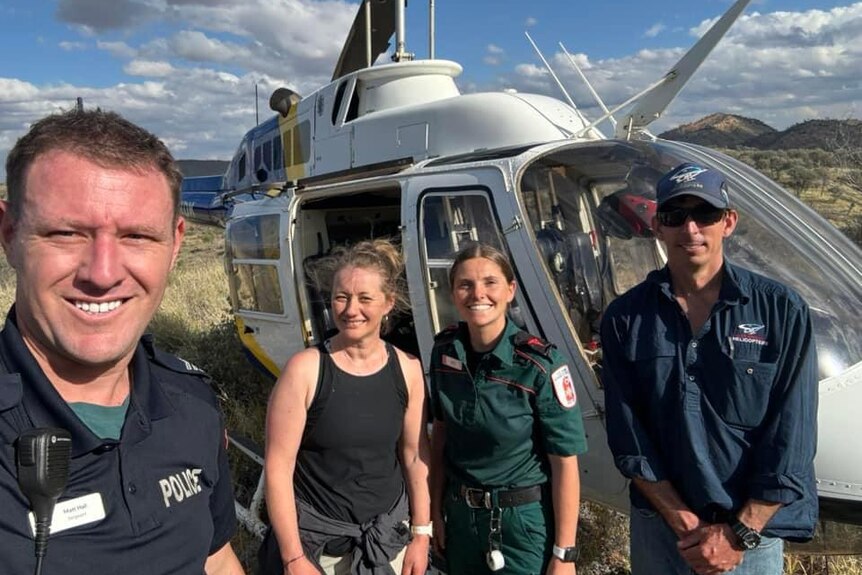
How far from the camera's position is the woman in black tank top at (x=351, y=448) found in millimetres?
2330

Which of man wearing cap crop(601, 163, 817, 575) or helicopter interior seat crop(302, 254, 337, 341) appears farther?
helicopter interior seat crop(302, 254, 337, 341)

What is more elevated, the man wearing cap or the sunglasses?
the sunglasses

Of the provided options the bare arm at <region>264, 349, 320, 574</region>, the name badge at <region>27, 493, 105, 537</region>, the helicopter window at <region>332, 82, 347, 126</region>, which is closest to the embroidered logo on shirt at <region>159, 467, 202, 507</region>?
the name badge at <region>27, 493, 105, 537</region>

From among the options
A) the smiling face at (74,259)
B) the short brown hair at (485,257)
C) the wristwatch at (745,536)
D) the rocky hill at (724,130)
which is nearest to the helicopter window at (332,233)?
the short brown hair at (485,257)

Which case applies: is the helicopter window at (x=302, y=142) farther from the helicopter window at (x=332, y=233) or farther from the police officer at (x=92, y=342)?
the police officer at (x=92, y=342)

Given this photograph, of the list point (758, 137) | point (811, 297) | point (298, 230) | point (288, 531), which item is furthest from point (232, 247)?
point (758, 137)

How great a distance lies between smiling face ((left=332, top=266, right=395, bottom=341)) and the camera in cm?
243

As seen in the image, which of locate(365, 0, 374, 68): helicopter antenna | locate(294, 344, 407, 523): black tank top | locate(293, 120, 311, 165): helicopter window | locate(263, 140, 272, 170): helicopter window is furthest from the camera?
locate(263, 140, 272, 170): helicopter window

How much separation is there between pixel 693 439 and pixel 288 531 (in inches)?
53.5

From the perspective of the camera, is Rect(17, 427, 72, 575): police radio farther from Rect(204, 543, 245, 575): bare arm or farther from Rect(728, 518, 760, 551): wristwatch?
Rect(728, 518, 760, 551): wristwatch

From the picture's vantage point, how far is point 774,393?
2.08 metres

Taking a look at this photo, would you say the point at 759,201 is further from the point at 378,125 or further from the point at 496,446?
the point at 378,125

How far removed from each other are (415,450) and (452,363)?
1.22 ft

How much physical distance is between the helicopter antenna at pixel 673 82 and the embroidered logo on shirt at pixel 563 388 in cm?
260
